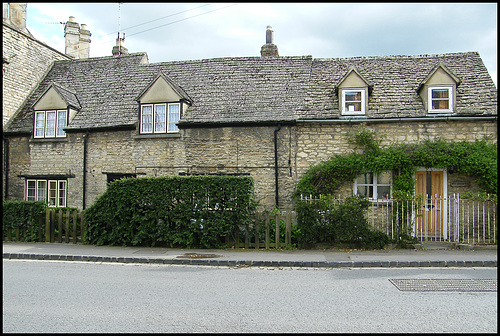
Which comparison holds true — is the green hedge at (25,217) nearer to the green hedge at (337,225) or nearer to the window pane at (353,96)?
the green hedge at (337,225)

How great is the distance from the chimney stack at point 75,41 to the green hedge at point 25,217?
1276 cm

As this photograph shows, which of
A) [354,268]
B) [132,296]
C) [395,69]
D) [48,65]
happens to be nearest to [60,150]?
Answer: [48,65]

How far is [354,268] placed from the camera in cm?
999

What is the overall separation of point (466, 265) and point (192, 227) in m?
8.00

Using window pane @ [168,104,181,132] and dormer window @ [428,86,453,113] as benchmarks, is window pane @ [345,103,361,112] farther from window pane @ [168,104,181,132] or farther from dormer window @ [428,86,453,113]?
window pane @ [168,104,181,132]

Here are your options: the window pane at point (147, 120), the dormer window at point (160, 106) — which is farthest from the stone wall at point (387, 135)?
the window pane at point (147, 120)

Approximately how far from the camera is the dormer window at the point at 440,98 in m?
15.0

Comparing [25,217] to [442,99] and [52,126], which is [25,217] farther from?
[442,99]

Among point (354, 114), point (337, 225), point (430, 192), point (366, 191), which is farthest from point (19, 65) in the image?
point (430, 192)

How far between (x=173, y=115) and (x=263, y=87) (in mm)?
4237

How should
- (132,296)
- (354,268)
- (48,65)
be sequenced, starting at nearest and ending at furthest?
(132,296), (354,268), (48,65)

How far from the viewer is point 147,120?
1692cm

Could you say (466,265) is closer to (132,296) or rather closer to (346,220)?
(346,220)

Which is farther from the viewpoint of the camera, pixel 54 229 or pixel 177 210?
pixel 54 229
